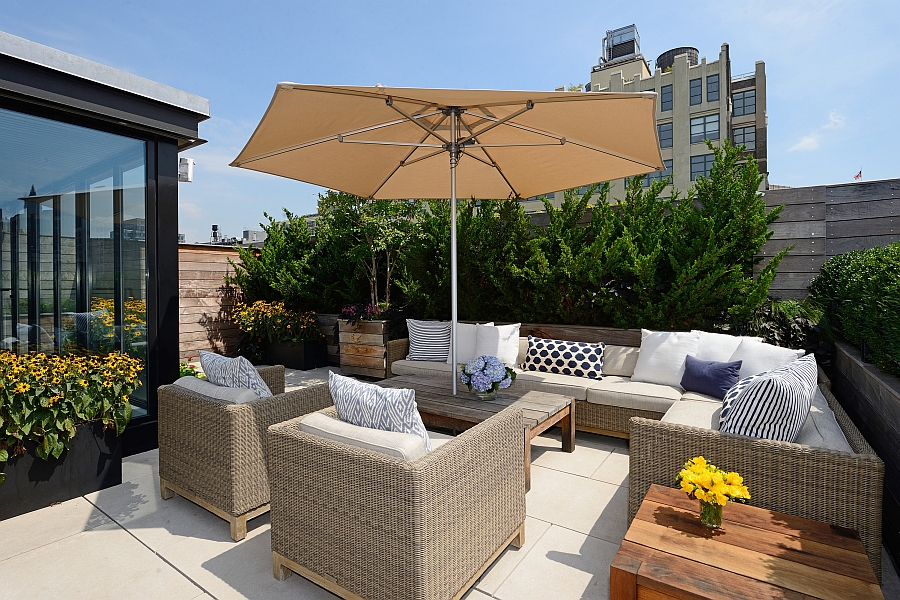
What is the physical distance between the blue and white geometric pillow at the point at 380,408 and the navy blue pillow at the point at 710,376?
2486 mm

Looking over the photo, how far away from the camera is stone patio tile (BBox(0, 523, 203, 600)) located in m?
1.92

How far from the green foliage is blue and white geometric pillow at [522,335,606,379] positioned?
1699mm

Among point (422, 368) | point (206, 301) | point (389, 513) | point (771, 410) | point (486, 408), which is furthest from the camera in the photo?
point (206, 301)

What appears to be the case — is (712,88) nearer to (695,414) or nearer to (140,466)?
(695,414)

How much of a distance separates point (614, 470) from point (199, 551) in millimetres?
2501

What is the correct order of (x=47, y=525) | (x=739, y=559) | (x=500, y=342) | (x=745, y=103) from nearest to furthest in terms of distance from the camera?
(x=739, y=559)
(x=47, y=525)
(x=500, y=342)
(x=745, y=103)

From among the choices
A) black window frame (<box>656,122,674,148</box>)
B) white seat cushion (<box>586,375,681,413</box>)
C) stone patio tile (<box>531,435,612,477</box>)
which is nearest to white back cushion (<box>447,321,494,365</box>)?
stone patio tile (<box>531,435,612,477</box>)

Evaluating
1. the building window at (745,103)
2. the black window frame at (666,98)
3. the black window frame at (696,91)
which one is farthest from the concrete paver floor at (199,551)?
the building window at (745,103)

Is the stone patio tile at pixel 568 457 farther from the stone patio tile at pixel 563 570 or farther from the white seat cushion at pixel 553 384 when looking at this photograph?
the stone patio tile at pixel 563 570

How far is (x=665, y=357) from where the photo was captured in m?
3.76

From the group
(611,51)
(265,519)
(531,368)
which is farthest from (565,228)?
(611,51)

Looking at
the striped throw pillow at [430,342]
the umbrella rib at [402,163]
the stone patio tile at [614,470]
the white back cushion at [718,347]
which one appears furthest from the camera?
the striped throw pillow at [430,342]

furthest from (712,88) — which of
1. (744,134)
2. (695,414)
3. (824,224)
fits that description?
(695,414)

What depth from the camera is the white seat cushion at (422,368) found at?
457 cm
